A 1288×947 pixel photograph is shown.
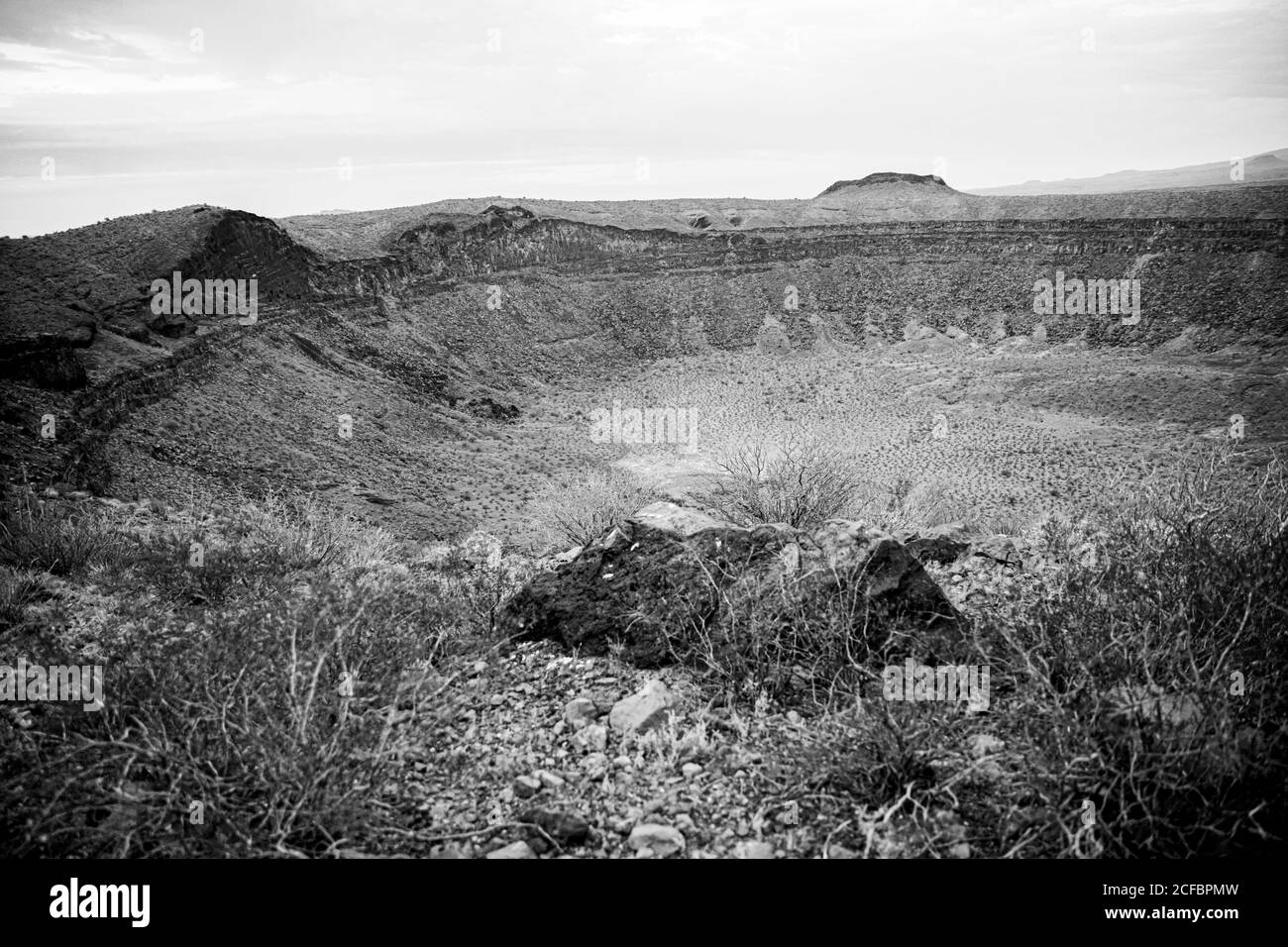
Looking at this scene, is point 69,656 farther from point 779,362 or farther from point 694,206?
point 694,206

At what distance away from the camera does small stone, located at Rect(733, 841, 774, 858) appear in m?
3.60

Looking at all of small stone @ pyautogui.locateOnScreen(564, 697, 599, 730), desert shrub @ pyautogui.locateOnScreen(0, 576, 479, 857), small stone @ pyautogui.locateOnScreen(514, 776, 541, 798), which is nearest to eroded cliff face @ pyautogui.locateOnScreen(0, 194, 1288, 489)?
desert shrub @ pyautogui.locateOnScreen(0, 576, 479, 857)

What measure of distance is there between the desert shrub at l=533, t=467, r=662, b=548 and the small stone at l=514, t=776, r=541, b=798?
215 inches

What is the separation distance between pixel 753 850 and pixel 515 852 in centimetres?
115

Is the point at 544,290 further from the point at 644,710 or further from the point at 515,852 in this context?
the point at 515,852

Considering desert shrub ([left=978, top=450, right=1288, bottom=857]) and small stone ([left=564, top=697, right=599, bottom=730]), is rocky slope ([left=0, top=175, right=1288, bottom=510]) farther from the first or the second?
desert shrub ([left=978, top=450, right=1288, bottom=857])

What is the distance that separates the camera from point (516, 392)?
112 ft

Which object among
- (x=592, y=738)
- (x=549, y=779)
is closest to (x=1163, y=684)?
(x=592, y=738)

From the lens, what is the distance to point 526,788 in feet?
13.3

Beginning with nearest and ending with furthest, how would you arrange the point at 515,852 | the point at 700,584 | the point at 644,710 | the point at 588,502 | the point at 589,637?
the point at 515,852, the point at 644,710, the point at 700,584, the point at 589,637, the point at 588,502

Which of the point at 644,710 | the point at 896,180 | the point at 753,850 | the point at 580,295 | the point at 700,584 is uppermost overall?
the point at 896,180

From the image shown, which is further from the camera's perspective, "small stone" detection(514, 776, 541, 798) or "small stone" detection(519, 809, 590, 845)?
"small stone" detection(514, 776, 541, 798)

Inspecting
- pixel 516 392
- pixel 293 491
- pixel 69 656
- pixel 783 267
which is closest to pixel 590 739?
pixel 69 656

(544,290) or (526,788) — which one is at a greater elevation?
(544,290)
